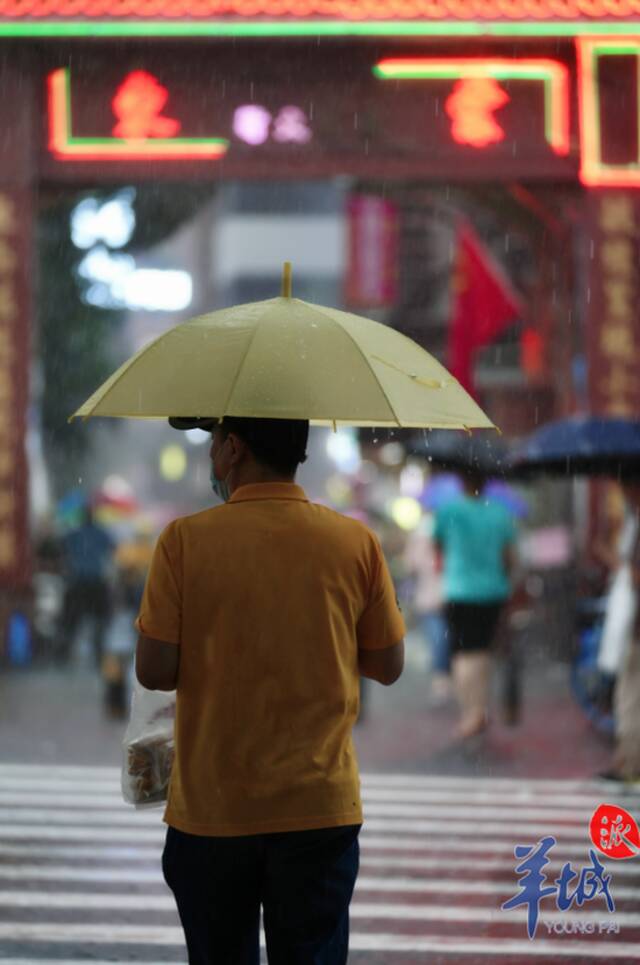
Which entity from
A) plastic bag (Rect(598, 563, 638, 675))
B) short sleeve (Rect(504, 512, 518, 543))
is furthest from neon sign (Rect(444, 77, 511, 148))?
plastic bag (Rect(598, 563, 638, 675))

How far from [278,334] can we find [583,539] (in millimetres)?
11524

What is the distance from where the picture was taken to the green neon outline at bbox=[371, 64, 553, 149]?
1326cm

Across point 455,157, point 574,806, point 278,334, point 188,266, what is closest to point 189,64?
point 455,157

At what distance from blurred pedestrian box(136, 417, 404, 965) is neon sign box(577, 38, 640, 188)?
10728 millimetres

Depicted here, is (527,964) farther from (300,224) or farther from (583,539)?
(300,224)

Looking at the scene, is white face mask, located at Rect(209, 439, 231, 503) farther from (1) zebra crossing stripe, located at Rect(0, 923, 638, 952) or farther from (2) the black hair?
(1) zebra crossing stripe, located at Rect(0, 923, 638, 952)

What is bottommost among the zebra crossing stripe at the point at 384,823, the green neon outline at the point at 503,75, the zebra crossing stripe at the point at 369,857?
the zebra crossing stripe at the point at 384,823

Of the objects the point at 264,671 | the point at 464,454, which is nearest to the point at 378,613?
the point at 264,671

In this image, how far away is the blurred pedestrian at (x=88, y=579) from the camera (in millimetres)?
15203

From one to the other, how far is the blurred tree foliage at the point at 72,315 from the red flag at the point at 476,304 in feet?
12.5

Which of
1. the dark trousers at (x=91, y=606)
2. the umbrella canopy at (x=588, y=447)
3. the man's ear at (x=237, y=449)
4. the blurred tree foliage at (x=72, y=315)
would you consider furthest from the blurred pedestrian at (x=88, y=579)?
the man's ear at (x=237, y=449)

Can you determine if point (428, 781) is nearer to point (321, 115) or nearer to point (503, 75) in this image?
point (321, 115)

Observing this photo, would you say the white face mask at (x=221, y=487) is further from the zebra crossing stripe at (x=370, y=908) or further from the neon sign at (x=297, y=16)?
the neon sign at (x=297, y=16)

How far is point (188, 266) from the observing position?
88625 mm
